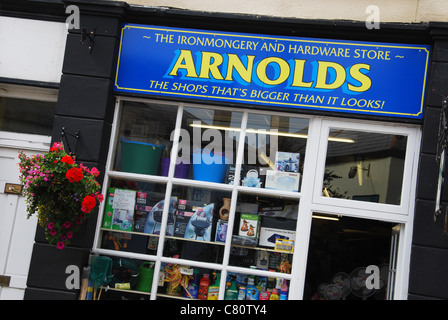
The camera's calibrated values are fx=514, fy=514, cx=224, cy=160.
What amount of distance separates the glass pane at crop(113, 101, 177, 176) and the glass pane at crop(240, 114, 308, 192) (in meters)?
0.94

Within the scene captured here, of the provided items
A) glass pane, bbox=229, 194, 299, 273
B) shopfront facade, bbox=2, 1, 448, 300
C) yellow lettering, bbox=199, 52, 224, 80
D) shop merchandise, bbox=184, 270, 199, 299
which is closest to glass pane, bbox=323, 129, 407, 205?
shopfront facade, bbox=2, 1, 448, 300

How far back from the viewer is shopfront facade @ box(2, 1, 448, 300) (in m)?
A: 5.51

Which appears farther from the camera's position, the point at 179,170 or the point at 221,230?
the point at 179,170

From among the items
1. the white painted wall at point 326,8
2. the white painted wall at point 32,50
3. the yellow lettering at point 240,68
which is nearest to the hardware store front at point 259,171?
the yellow lettering at point 240,68

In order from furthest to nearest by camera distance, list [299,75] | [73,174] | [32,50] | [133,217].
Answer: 1. [32,50]
2. [133,217]
3. [299,75]
4. [73,174]

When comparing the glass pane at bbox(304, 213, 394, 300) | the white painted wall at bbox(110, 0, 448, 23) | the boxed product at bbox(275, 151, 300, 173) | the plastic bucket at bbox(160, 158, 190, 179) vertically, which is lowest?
the glass pane at bbox(304, 213, 394, 300)

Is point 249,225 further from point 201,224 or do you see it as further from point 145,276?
point 145,276

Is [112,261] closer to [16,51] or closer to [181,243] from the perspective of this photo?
[181,243]

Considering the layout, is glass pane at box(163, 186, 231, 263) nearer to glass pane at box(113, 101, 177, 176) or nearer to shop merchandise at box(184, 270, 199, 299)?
shop merchandise at box(184, 270, 199, 299)

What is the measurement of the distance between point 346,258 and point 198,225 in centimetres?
170

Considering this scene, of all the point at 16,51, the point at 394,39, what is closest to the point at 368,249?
the point at 394,39

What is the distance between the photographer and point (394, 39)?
555cm


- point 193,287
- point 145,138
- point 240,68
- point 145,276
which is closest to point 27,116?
point 145,138

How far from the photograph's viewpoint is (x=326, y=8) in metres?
5.73
